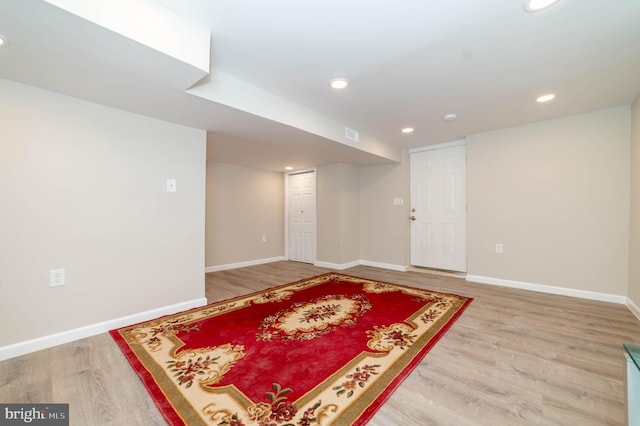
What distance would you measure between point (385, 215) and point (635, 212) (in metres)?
3.14

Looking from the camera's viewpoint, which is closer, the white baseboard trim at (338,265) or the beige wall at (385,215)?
the beige wall at (385,215)

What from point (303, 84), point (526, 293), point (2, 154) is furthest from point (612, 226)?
point (2, 154)

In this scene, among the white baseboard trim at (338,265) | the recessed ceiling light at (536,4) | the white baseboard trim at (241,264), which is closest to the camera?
the recessed ceiling light at (536,4)

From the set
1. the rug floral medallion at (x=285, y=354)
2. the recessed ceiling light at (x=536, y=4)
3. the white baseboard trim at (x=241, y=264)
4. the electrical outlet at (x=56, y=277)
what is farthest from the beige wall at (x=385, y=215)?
the electrical outlet at (x=56, y=277)

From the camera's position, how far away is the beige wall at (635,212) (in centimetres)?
268

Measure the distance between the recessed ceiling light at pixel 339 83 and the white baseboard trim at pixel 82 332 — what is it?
275 centimetres

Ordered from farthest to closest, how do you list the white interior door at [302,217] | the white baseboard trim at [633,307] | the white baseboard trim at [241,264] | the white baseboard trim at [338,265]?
1. the white interior door at [302,217]
2. the white baseboard trim at [338,265]
3. the white baseboard trim at [241,264]
4. the white baseboard trim at [633,307]

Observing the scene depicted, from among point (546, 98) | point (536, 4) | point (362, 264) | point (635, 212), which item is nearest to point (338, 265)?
point (362, 264)

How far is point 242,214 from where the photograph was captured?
210 inches

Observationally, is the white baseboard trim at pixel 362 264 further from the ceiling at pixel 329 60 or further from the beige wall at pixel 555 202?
the ceiling at pixel 329 60

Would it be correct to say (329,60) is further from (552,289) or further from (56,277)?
(552,289)

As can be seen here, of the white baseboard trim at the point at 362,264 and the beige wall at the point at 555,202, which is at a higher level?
the beige wall at the point at 555,202

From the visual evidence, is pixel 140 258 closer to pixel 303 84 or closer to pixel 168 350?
pixel 168 350

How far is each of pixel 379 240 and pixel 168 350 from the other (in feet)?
13.1
